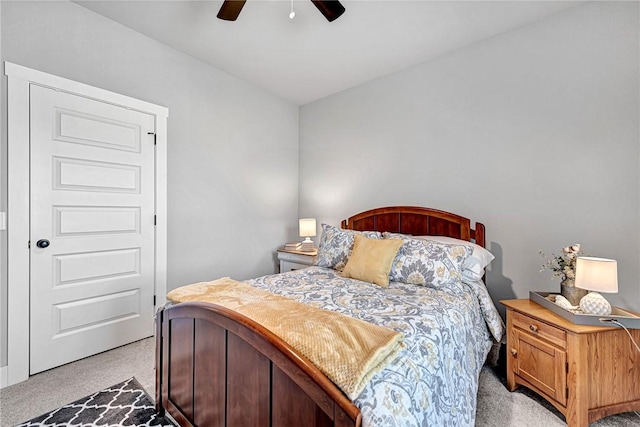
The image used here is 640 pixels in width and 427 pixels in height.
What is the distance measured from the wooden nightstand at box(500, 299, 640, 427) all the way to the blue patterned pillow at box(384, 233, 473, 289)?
1.81 ft

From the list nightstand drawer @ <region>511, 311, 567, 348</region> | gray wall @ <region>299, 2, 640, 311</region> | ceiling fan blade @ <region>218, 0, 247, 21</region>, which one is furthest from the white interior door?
nightstand drawer @ <region>511, 311, 567, 348</region>

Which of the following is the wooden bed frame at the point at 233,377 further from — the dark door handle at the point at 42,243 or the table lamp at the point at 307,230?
the table lamp at the point at 307,230

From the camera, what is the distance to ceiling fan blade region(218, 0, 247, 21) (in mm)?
1801

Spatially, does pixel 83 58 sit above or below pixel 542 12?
below

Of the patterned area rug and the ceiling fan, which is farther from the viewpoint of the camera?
the ceiling fan

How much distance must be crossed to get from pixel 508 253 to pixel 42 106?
12.4ft

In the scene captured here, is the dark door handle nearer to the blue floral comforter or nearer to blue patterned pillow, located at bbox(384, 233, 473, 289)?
the blue floral comforter

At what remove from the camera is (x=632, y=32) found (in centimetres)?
195

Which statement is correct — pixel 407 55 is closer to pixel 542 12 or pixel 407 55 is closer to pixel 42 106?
pixel 542 12

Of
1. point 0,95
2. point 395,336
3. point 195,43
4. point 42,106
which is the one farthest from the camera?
point 195,43

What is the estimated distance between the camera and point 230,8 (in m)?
1.87

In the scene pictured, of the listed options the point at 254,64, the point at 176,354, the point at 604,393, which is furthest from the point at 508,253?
the point at 254,64

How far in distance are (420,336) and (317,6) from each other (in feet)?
6.59

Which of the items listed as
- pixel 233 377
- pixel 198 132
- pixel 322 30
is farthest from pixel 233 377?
pixel 322 30
